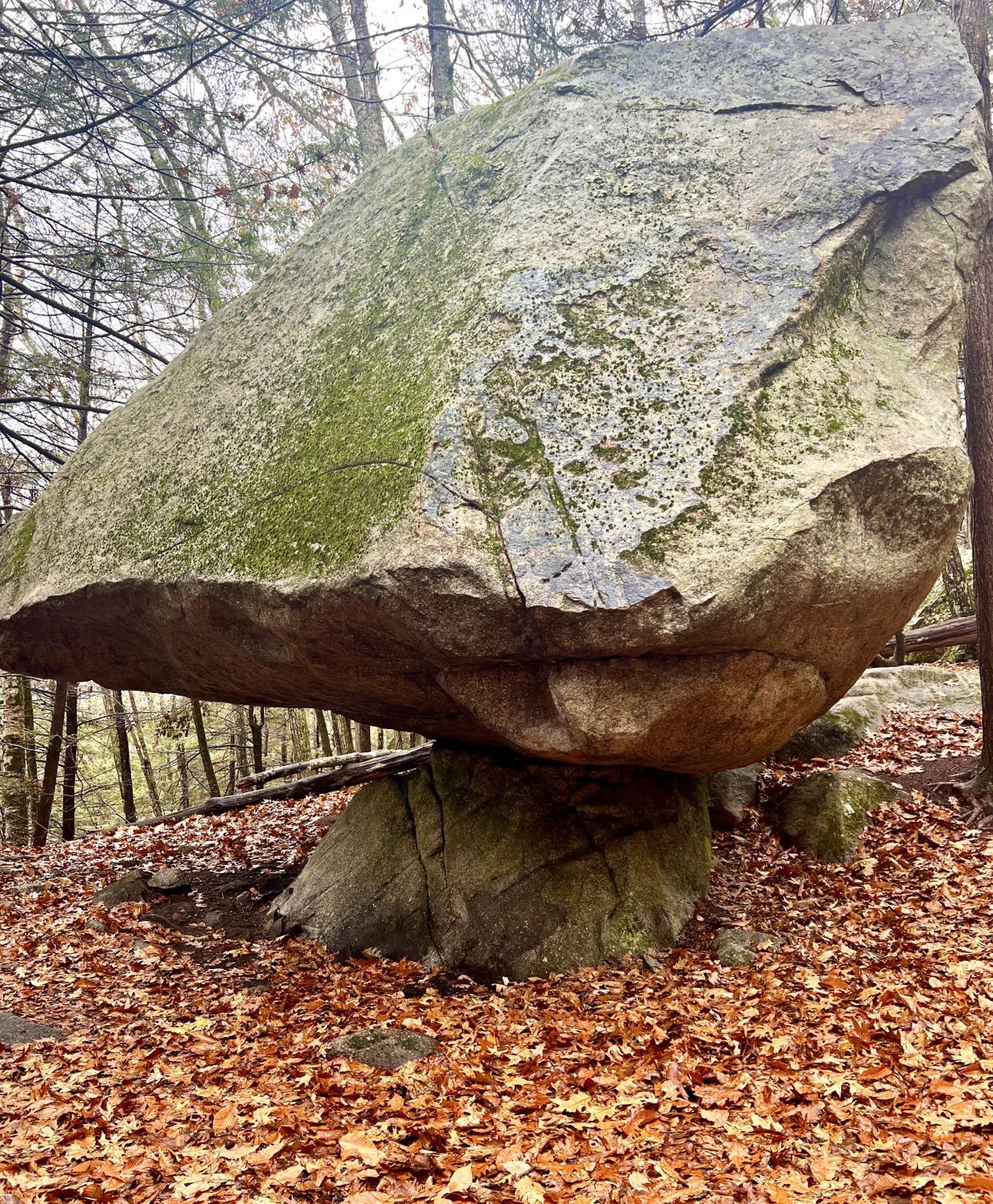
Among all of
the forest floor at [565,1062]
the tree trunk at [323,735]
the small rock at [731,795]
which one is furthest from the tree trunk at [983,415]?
the tree trunk at [323,735]

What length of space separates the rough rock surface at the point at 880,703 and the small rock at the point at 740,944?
2790mm

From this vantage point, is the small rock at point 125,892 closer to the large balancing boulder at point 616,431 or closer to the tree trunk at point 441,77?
the large balancing boulder at point 616,431

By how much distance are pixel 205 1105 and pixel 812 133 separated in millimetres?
5956

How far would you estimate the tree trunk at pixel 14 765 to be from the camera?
1045cm

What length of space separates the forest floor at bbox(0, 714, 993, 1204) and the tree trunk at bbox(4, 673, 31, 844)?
4.78m

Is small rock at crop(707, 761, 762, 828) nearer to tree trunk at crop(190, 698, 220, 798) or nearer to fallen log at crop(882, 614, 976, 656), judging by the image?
fallen log at crop(882, 614, 976, 656)

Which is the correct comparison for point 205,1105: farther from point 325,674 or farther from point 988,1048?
point 988,1048

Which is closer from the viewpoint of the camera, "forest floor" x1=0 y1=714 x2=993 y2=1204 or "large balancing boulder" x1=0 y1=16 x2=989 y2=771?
"forest floor" x1=0 y1=714 x2=993 y2=1204

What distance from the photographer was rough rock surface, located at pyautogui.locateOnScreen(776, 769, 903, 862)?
5879 millimetres

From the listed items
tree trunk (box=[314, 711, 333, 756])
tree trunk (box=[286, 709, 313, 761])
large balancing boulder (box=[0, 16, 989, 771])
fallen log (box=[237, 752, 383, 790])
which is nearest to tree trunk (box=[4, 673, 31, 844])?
fallen log (box=[237, 752, 383, 790])

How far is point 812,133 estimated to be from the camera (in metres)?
4.96

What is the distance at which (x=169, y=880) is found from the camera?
722 cm

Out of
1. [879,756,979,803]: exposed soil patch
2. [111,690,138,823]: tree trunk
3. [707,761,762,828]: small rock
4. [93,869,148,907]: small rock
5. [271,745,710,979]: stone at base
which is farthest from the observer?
[111,690,138,823]: tree trunk

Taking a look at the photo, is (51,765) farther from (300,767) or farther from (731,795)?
(731,795)
